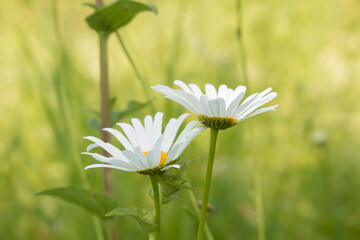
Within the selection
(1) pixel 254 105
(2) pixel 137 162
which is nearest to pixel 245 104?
(1) pixel 254 105

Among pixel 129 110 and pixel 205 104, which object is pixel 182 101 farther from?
pixel 129 110

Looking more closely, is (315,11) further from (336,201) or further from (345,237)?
(345,237)

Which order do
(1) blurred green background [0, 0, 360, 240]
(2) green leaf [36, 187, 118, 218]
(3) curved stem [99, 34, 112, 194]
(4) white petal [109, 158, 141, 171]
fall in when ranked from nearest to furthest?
(4) white petal [109, 158, 141, 171], (2) green leaf [36, 187, 118, 218], (3) curved stem [99, 34, 112, 194], (1) blurred green background [0, 0, 360, 240]

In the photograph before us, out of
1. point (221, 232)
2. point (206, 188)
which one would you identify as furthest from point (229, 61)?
point (206, 188)

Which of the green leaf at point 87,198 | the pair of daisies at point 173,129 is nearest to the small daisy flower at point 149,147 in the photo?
the pair of daisies at point 173,129

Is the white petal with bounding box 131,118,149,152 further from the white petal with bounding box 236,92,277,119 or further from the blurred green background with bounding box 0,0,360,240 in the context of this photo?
the blurred green background with bounding box 0,0,360,240

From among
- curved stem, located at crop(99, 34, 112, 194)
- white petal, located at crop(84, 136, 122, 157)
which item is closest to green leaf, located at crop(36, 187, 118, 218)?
curved stem, located at crop(99, 34, 112, 194)

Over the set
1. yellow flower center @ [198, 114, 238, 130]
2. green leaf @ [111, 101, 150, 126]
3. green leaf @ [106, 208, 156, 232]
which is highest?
green leaf @ [111, 101, 150, 126]
